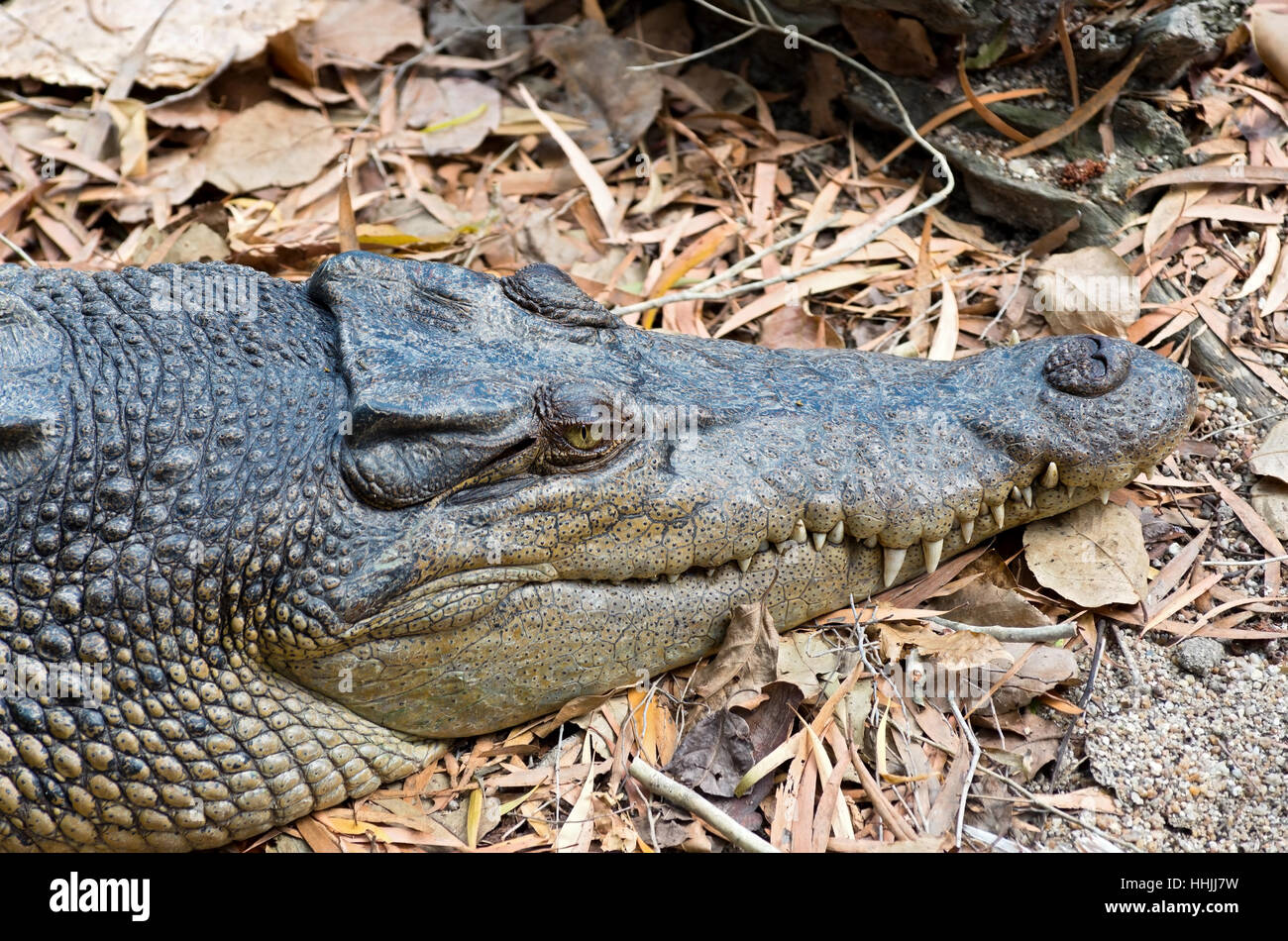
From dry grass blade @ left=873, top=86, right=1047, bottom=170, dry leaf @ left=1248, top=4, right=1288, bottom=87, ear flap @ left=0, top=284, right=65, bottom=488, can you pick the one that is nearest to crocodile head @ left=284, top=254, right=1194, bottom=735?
ear flap @ left=0, top=284, right=65, bottom=488

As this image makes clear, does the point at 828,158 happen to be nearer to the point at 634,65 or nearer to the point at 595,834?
the point at 634,65

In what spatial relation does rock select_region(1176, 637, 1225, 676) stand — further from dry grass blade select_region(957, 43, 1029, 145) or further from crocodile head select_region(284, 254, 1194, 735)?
dry grass blade select_region(957, 43, 1029, 145)

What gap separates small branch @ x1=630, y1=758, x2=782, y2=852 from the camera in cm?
278

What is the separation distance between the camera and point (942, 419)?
3109 mm

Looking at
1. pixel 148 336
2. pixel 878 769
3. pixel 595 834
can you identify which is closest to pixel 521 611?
pixel 595 834

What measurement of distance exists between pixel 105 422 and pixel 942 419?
2.21 m

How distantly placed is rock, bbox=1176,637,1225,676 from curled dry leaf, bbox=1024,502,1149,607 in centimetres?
18

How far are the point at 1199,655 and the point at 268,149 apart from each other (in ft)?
14.1

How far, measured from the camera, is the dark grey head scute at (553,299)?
3.15 metres

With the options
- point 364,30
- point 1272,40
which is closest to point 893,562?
point 1272,40

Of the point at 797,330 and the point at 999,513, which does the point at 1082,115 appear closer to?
the point at 797,330
